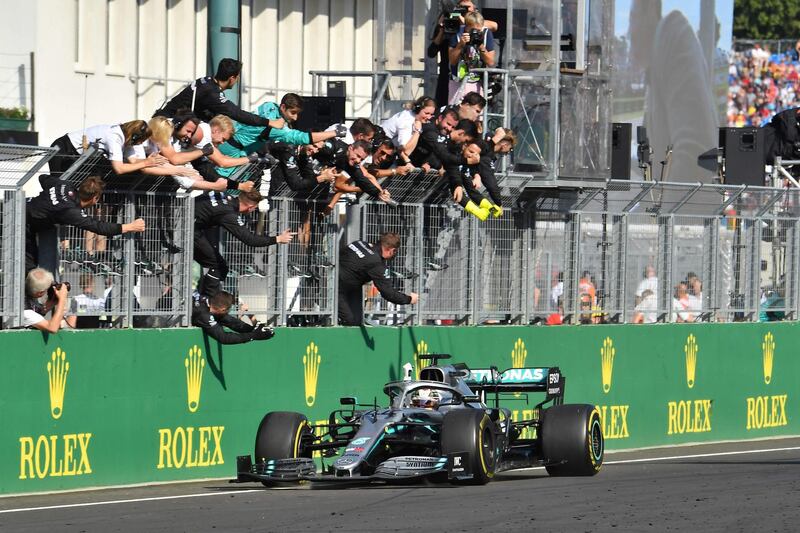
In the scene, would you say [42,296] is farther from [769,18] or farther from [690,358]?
[769,18]

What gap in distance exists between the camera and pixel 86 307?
1465cm

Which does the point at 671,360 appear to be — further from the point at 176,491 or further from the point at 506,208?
the point at 176,491

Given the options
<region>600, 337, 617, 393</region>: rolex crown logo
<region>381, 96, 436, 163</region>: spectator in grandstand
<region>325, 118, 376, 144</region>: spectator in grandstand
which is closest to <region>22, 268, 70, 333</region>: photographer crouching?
<region>325, 118, 376, 144</region>: spectator in grandstand

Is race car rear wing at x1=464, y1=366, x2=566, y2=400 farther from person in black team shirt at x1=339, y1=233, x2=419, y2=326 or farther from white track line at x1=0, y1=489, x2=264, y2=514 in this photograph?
white track line at x1=0, y1=489, x2=264, y2=514

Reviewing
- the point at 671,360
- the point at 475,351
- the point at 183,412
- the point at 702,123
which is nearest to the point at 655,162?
the point at 702,123

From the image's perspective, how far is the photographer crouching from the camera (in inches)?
551

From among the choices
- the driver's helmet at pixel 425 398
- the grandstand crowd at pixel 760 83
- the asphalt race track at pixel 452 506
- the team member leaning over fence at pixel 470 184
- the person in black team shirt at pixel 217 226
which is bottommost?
the asphalt race track at pixel 452 506

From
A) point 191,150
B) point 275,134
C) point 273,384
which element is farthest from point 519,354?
point 191,150

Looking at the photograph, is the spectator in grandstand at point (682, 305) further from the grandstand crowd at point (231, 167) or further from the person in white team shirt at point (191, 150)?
the person in white team shirt at point (191, 150)

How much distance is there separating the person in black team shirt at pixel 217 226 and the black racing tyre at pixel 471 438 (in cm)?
247

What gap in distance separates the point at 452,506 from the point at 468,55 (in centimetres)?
762

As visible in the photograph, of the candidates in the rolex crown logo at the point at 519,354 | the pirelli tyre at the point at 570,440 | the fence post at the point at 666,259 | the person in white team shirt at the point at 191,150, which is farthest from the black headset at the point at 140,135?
the fence post at the point at 666,259

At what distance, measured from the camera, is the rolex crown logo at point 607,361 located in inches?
782

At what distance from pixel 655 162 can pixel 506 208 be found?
53.7 ft
